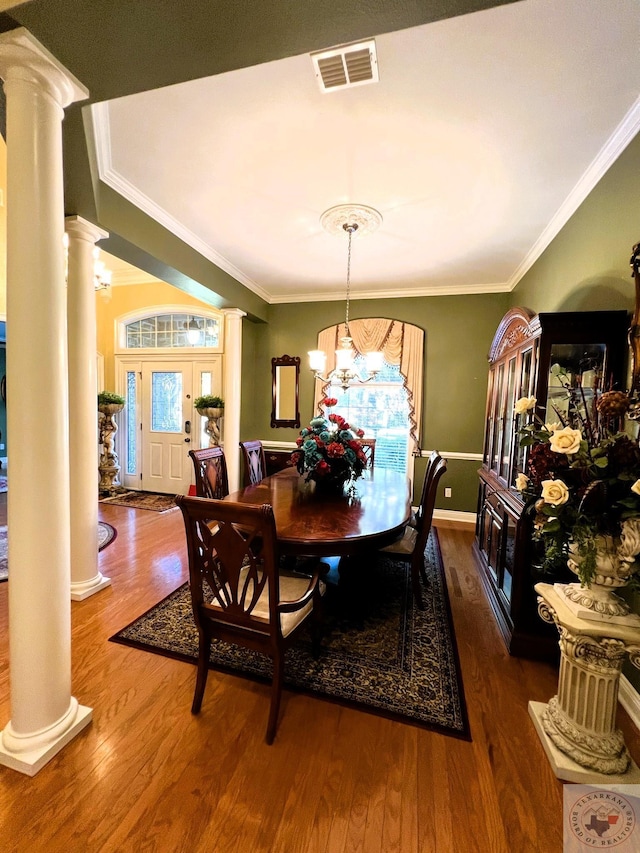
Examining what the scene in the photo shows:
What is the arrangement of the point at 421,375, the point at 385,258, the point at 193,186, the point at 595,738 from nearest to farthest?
the point at 595,738, the point at 193,186, the point at 385,258, the point at 421,375

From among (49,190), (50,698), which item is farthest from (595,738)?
(49,190)

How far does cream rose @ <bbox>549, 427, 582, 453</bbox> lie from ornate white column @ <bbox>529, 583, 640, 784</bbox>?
27.1 inches

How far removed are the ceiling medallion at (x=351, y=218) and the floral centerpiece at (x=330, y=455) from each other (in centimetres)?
157

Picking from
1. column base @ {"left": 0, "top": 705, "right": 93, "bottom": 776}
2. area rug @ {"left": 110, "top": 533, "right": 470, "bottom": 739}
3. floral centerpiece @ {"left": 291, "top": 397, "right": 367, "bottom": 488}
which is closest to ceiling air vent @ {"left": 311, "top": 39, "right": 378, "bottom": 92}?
floral centerpiece @ {"left": 291, "top": 397, "right": 367, "bottom": 488}

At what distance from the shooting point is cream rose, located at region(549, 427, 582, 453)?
131cm

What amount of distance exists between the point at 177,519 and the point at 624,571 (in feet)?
13.5

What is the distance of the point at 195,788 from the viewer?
132 cm

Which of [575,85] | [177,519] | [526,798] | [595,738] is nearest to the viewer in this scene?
[526,798]

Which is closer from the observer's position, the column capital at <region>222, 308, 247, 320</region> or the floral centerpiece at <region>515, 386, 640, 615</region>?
the floral centerpiece at <region>515, 386, 640, 615</region>

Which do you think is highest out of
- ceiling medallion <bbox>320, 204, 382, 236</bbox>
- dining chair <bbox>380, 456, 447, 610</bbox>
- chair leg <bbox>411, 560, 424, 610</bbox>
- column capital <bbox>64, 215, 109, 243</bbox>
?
ceiling medallion <bbox>320, 204, 382, 236</bbox>

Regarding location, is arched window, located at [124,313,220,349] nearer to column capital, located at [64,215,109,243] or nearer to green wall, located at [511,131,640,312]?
column capital, located at [64,215,109,243]

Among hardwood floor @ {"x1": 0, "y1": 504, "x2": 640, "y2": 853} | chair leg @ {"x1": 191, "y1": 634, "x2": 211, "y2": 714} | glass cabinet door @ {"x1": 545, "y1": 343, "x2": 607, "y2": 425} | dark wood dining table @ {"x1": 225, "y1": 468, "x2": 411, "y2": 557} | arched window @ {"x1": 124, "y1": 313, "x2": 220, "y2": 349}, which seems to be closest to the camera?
hardwood floor @ {"x1": 0, "y1": 504, "x2": 640, "y2": 853}

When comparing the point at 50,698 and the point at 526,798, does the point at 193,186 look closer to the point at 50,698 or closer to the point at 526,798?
the point at 50,698

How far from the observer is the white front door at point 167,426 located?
540 cm
